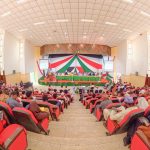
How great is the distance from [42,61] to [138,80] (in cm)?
1160

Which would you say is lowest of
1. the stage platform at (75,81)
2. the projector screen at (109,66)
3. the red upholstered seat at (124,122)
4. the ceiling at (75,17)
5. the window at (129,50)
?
the stage platform at (75,81)

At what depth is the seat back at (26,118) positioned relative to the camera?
341 centimetres

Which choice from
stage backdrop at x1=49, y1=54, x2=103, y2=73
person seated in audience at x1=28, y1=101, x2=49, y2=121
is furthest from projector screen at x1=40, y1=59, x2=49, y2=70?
person seated in audience at x1=28, y1=101, x2=49, y2=121

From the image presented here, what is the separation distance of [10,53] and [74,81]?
24.4 ft

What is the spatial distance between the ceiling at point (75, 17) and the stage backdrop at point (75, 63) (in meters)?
7.86

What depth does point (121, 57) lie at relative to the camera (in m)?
21.0

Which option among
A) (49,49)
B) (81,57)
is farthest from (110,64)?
(49,49)

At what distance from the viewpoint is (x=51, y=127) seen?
4.43m

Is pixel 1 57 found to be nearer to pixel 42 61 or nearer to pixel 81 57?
pixel 42 61

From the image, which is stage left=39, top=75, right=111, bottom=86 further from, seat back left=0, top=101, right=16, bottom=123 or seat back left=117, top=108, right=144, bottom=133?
seat back left=117, top=108, right=144, bottom=133

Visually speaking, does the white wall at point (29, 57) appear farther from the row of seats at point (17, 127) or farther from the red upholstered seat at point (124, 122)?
the red upholstered seat at point (124, 122)

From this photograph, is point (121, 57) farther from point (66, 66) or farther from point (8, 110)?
point (8, 110)

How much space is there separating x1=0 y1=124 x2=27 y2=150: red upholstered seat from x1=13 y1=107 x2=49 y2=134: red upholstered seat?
1.82 feet

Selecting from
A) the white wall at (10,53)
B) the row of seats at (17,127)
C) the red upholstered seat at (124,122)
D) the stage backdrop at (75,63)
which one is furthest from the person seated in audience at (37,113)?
the stage backdrop at (75,63)
